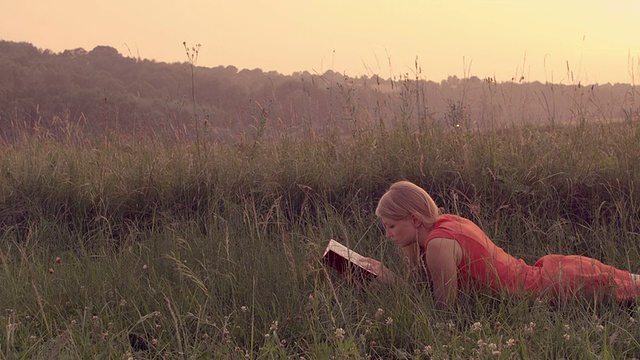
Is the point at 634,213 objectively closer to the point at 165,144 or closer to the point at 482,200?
the point at 482,200

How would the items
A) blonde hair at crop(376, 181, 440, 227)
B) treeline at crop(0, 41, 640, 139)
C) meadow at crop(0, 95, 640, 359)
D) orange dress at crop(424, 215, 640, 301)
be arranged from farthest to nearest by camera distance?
treeline at crop(0, 41, 640, 139) < blonde hair at crop(376, 181, 440, 227) < orange dress at crop(424, 215, 640, 301) < meadow at crop(0, 95, 640, 359)

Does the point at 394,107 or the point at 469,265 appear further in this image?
the point at 394,107

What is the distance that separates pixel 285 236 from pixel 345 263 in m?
0.54

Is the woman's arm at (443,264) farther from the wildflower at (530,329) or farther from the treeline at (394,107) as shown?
the treeline at (394,107)

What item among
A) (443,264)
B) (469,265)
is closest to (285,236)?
(443,264)

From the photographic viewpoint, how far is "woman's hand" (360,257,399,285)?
10.4 ft

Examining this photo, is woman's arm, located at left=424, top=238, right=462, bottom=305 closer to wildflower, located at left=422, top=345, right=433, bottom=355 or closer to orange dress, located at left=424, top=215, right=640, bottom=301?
orange dress, located at left=424, top=215, right=640, bottom=301

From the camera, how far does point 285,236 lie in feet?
12.2

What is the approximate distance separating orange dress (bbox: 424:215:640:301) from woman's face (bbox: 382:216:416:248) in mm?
130

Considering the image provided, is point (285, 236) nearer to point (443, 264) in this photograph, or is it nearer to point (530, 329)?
point (443, 264)

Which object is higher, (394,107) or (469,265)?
(394,107)

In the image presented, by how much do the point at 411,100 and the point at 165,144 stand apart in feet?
7.87

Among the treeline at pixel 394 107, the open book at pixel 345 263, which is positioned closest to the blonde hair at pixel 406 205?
the open book at pixel 345 263

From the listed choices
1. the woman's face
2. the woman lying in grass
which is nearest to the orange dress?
the woman lying in grass
